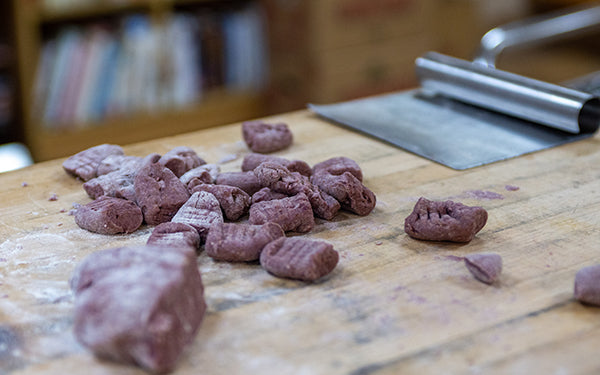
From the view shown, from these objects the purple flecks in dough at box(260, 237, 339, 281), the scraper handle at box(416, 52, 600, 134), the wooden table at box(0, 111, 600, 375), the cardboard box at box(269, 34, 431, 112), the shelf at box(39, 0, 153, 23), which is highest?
the shelf at box(39, 0, 153, 23)

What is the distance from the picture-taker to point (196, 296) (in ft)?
3.37

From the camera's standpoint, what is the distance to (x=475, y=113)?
6.45 ft

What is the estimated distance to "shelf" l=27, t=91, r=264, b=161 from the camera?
3061mm

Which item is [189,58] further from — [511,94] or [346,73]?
[511,94]

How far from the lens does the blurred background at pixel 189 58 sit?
118 inches

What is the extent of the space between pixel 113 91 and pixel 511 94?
6.44 feet

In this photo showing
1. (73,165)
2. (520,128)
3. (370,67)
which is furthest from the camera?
(370,67)

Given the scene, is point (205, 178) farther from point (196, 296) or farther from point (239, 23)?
point (239, 23)

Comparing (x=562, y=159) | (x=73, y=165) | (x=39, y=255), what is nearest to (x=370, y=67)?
(x=562, y=159)

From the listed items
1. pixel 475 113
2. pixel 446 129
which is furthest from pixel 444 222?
pixel 475 113

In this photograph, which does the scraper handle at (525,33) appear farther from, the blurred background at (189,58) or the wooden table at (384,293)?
the blurred background at (189,58)

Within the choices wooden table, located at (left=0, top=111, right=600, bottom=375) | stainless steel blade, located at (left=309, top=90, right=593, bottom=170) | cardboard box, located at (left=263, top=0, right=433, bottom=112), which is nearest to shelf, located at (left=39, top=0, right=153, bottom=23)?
cardboard box, located at (left=263, top=0, right=433, bottom=112)

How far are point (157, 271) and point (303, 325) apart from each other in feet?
0.75

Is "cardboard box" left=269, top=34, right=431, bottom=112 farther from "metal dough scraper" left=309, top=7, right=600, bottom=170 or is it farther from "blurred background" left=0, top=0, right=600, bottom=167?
"metal dough scraper" left=309, top=7, right=600, bottom=170
